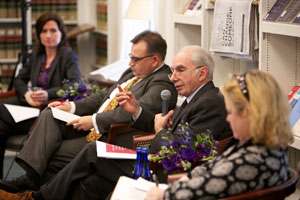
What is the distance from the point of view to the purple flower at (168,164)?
7.48ft

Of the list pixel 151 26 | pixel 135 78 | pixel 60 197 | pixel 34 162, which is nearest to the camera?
pixel 60 197

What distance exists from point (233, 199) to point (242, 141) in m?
0.21

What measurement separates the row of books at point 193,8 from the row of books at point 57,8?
9.04 feet

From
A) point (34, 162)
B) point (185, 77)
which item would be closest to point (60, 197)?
point (34, 162)

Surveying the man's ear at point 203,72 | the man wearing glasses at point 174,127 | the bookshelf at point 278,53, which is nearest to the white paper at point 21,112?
the man wearing glasses at point 174,127

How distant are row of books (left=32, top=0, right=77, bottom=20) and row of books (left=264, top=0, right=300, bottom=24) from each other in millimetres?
3999

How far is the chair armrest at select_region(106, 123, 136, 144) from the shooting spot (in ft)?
10.8

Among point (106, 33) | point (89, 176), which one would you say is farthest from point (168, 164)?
point (106, 33)

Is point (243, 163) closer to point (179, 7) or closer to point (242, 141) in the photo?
point (242, 141)

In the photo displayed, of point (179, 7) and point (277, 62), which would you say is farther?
point (179, 7)

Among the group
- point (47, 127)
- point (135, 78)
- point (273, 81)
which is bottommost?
point (47, 127)

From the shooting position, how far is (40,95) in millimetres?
4273

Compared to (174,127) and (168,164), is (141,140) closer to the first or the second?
(174,127)

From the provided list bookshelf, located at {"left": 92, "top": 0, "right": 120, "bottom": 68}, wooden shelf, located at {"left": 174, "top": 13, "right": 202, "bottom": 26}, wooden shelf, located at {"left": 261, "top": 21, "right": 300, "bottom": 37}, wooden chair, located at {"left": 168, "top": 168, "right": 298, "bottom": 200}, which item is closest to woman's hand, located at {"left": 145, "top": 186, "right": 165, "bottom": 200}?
wooden chair, located at {"left": 168, "top": 168, "right": 298, "bottom": 200}
